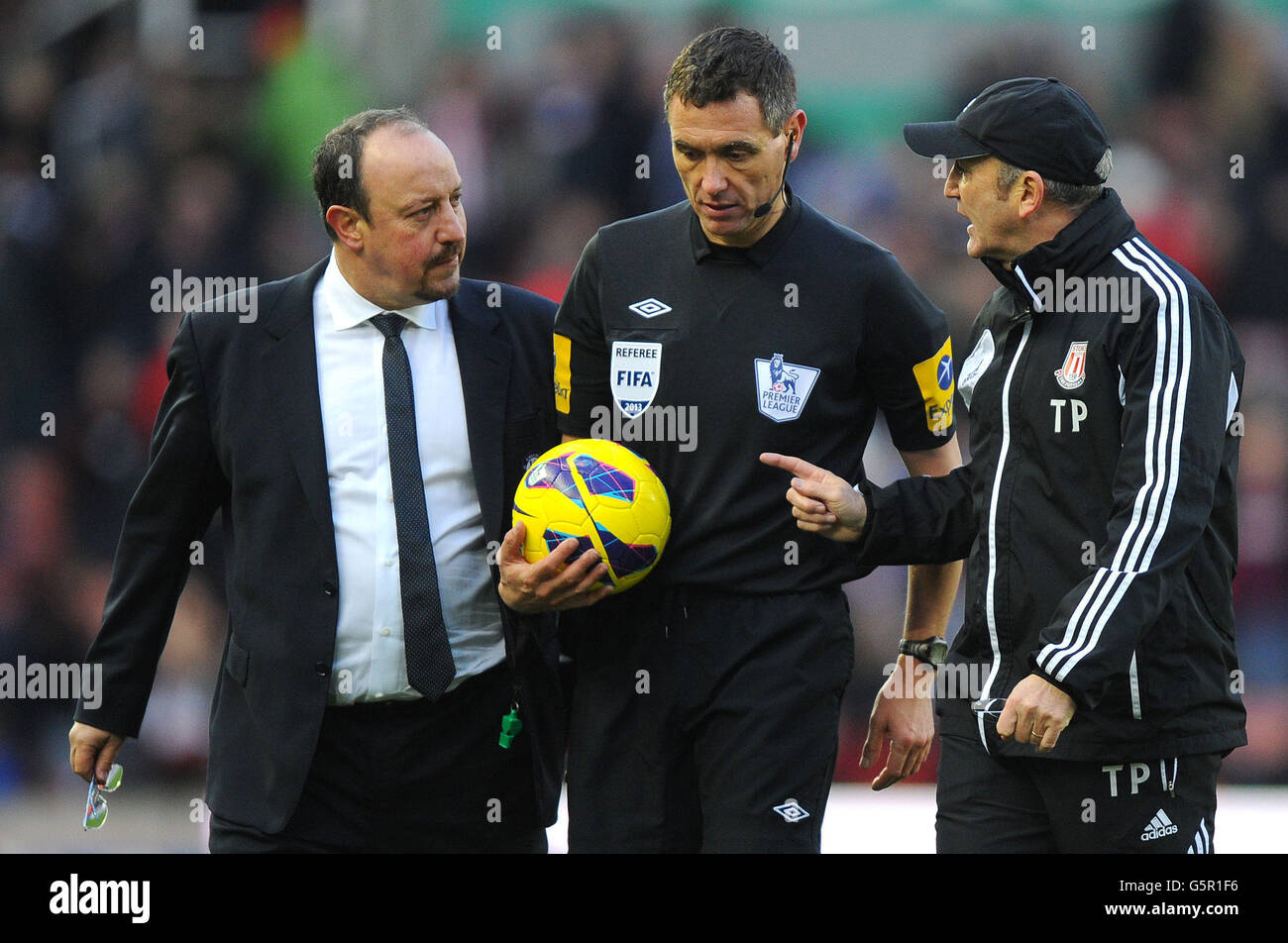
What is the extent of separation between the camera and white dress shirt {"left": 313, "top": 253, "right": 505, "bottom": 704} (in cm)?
441

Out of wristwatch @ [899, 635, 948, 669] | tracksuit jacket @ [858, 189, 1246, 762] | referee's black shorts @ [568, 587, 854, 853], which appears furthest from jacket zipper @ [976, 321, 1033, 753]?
wristwatch @ [899, 635, 948, 669]

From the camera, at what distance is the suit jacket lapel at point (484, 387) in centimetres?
448

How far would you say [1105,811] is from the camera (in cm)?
396

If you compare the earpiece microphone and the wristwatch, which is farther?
the wristwatch

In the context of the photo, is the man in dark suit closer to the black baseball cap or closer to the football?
the football

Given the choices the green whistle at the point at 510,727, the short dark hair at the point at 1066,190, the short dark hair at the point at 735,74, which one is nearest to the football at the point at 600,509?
the green whistle at the point at 510,727

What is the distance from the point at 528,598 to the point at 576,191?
5400mm

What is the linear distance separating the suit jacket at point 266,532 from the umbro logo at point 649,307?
0.40m

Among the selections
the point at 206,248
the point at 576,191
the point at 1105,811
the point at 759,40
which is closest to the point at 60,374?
the point at 206,248

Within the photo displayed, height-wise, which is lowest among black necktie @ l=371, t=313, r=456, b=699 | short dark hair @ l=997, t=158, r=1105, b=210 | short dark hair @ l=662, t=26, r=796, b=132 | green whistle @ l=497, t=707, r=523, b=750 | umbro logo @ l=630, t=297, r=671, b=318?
green whistle @ l=497, t=707, r=523, b=750

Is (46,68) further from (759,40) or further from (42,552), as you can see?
(759,40)

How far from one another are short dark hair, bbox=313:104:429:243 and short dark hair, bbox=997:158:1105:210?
157cm

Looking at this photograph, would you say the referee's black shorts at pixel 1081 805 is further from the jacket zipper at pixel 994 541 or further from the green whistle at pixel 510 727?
the green whistle at pixel 510 727

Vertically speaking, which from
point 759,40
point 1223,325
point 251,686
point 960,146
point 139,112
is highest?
point 139,112
